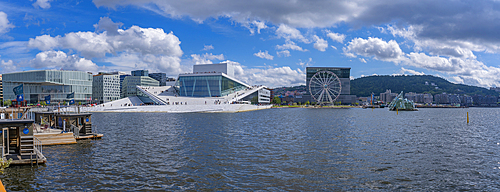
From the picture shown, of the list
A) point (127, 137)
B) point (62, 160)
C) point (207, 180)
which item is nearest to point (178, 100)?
point (127, 137)

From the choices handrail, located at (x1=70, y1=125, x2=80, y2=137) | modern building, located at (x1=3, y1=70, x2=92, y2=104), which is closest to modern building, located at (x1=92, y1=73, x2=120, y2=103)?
modern building, located at (x1=3, y1=70, x2=92, y2=104)

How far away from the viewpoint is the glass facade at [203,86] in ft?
401

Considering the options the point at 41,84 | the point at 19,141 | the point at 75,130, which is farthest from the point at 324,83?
the point at 19,141

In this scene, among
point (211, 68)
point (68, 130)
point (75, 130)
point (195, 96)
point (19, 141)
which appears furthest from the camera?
point (211, 68)

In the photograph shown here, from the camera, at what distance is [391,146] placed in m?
28.2

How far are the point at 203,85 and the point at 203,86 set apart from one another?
0.38m

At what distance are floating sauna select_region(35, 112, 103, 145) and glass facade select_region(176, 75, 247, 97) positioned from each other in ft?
279

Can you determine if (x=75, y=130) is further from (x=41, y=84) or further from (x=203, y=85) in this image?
(x=41, y=84)

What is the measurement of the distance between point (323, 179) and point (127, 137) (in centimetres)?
2356

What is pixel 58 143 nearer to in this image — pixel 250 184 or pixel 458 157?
pixel 250 184

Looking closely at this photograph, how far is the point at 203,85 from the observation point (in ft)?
405

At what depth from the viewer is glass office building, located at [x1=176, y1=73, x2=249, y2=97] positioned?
12250cm

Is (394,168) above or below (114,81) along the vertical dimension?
below

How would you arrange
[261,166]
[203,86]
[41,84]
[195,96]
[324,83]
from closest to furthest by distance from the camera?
[261,166] < [203,86] < [195,96] < [41,84] < [324,83]
